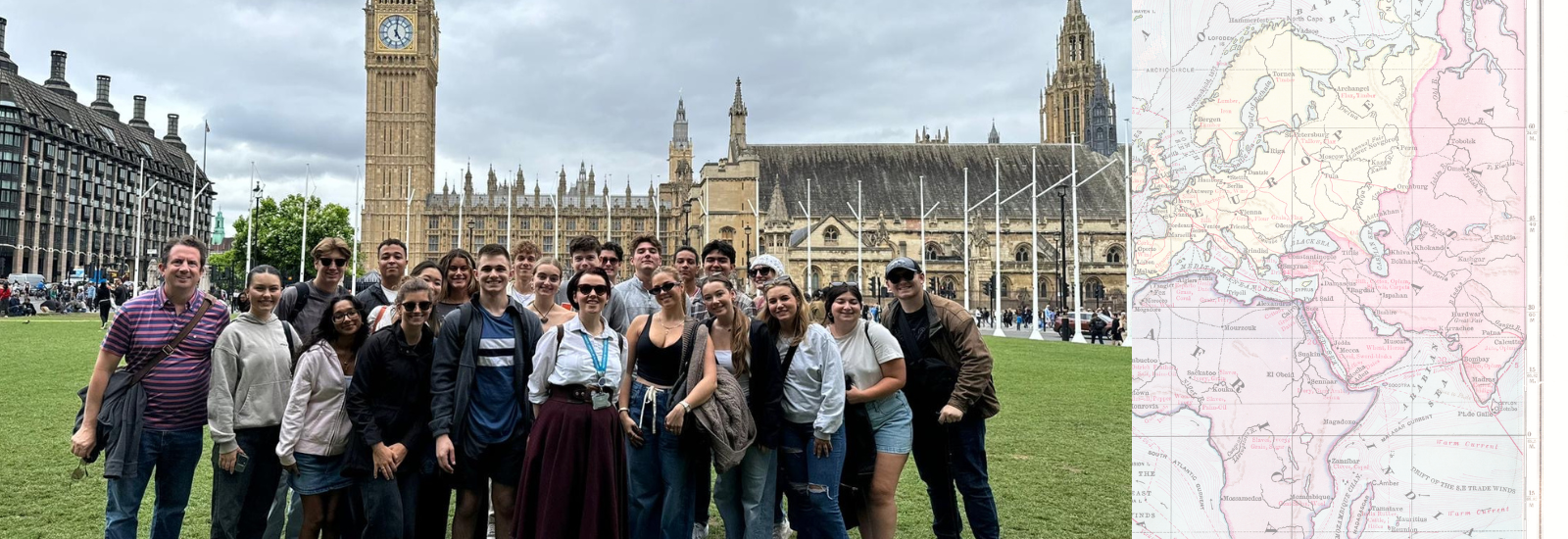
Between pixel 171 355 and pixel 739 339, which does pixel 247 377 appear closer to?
pixel 171 355

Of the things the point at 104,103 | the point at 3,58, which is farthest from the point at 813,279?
the point at 104,103

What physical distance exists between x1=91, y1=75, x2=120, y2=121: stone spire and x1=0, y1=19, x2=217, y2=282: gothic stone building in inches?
3.9

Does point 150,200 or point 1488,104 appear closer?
point 1488,104

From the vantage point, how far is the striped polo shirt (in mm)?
4023

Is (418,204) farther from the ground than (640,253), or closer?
farther from the ground

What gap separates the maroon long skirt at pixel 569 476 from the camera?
4.13 metres

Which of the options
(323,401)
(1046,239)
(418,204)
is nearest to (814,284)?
(1046,239)

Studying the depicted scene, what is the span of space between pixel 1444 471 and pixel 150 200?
317 feet

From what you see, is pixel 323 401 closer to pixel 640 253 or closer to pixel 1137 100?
pixel 640 253

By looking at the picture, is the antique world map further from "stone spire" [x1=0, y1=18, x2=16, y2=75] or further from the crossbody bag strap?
"stone spire" [x1=0, y1=18, x2=16, y2=75]

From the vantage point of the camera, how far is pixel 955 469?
4.89 metres

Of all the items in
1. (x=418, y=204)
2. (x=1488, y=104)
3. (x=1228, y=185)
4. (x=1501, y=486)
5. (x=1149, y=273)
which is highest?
(x=418, y=204)

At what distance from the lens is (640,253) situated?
5.87 meters

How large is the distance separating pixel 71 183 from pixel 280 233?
22.8 m
